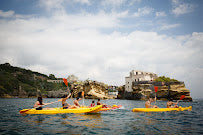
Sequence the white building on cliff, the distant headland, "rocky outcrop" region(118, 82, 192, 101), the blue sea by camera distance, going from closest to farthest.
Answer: the blue sea, "rocky outcrop" region(118, 82, 192, 101), the distant headland, the white building on cliff

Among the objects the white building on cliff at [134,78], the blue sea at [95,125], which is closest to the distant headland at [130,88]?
the white building on cliff at [134,78]

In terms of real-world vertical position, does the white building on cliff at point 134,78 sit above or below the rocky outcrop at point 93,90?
above

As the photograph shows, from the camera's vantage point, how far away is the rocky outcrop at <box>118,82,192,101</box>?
4828 centimetres

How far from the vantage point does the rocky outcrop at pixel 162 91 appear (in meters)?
48.3

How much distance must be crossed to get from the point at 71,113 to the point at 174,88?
44.3m

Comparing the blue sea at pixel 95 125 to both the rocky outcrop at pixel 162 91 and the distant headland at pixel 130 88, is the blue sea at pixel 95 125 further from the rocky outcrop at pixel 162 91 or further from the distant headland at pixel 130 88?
the rocky outcrop at pixel 162 91

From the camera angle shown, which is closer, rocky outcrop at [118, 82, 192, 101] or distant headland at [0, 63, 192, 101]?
rocky outcrop at [118, 82, 192, 101]

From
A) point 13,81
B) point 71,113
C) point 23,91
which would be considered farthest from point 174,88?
point 13,81

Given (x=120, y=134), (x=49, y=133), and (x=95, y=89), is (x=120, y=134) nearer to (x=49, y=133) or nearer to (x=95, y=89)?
(x=49, y=133)

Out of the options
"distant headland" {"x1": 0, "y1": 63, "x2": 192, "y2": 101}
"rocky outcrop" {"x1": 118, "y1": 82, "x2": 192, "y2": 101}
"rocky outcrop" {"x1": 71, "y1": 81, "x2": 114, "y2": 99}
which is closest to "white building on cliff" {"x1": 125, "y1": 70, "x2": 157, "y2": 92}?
"distant headland" {"x1": 0, "y1": 63, "x2": 192, "y2": 101}

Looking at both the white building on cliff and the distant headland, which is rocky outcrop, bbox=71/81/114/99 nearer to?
the distant headland

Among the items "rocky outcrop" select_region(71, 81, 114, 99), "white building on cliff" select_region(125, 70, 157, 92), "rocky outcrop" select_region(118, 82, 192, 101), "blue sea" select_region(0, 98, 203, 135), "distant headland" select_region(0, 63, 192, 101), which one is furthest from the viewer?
"rocky outcrop" select_region(71, 81, 114, 99)

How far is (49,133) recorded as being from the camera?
7039 millimetres

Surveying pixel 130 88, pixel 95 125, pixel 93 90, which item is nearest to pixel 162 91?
pixel 130 88
